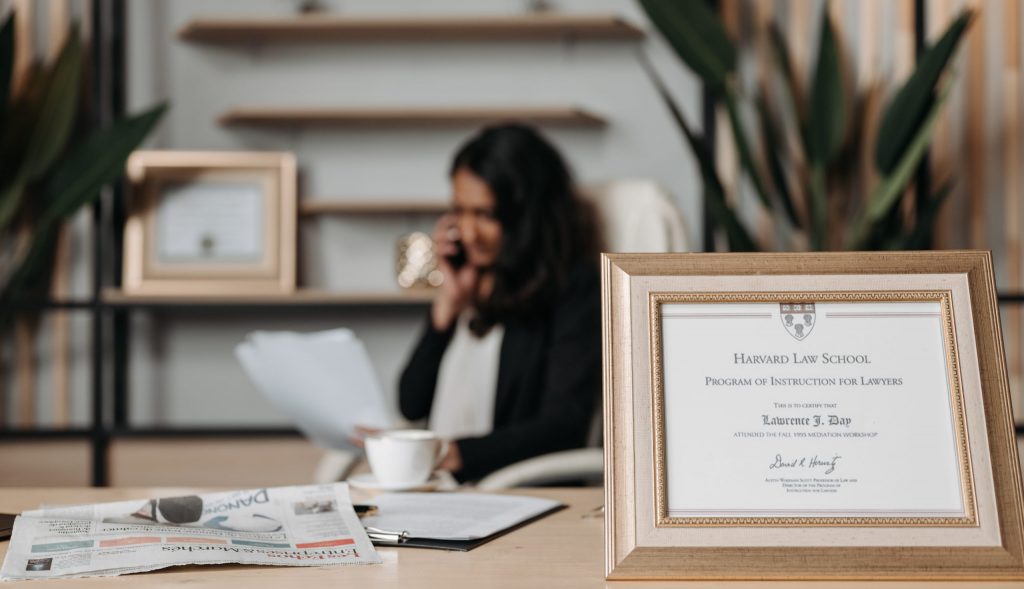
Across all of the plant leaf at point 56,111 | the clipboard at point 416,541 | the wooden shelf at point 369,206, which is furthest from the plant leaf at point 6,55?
the clipboard at point 416,541

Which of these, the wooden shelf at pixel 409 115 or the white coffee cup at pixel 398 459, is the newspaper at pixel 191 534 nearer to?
the white coffee cup at pixel 398 459

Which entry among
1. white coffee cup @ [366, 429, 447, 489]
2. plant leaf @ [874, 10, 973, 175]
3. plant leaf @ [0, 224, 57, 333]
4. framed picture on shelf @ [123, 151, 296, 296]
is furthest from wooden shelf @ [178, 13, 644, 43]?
white coffee cup @ [366, 429, 447, 489]

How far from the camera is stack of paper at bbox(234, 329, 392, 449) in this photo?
1.46 m

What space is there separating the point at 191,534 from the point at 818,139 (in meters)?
1.99

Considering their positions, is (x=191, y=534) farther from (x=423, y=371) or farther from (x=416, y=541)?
(x=423, y=371)

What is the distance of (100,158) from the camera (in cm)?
246

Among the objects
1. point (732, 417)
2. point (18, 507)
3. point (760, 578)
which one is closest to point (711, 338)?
point (732, 417)

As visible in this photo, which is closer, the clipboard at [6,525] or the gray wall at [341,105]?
the clipboard at [6,525]

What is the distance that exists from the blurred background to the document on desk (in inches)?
59.8

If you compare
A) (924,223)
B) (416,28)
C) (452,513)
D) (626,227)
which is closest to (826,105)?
(924,223)

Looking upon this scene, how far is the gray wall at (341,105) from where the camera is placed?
112 inches

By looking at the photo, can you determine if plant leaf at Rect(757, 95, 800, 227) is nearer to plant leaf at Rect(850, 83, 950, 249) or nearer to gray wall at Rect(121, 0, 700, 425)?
Result: plant leaf at Rect(850, 83, 950, 249)

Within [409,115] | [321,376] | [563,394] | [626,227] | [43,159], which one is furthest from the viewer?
[409,115]

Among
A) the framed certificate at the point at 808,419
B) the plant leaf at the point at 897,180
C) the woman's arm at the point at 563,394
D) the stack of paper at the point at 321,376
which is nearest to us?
the framed certificate at the point at 808,419
